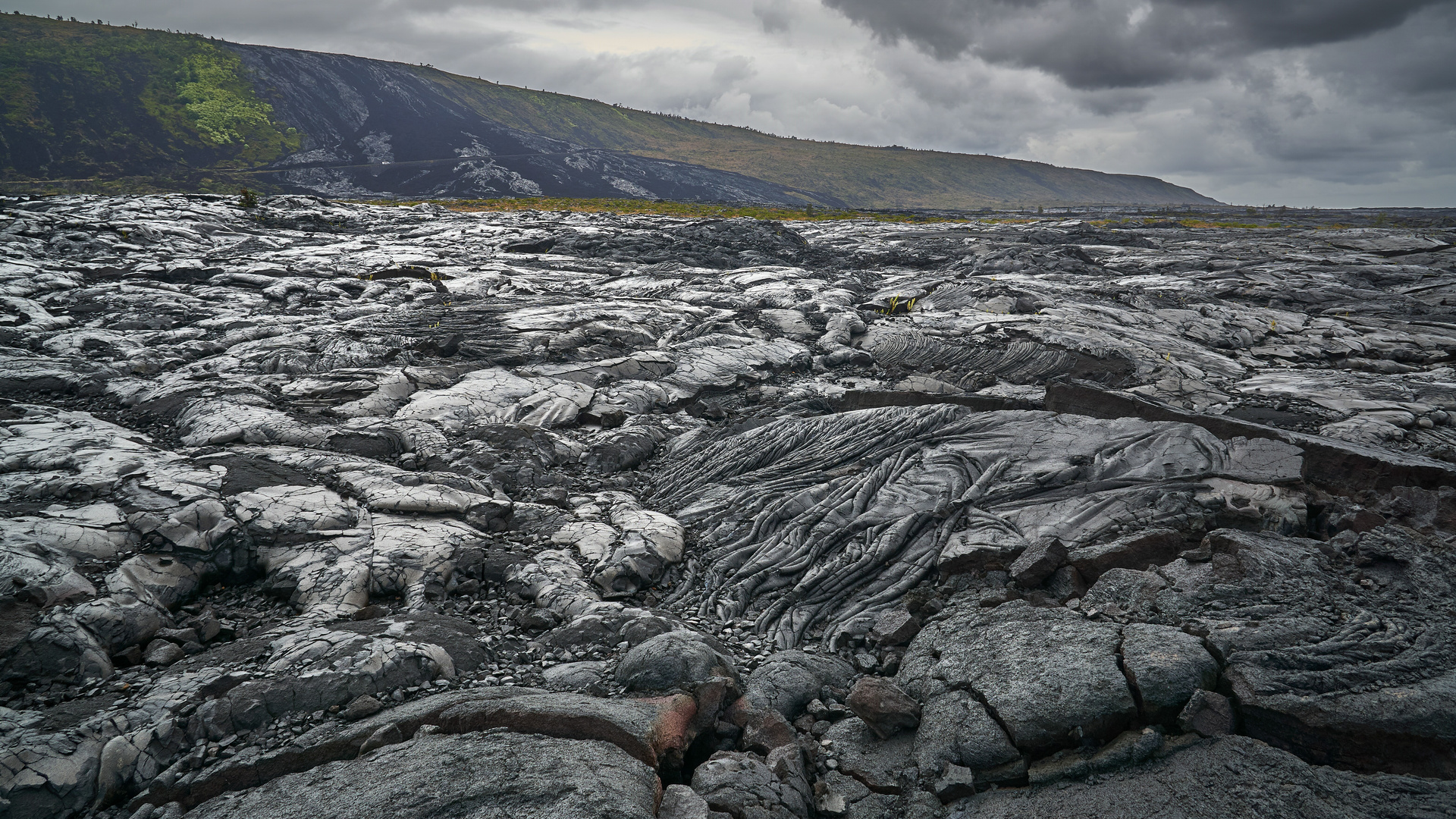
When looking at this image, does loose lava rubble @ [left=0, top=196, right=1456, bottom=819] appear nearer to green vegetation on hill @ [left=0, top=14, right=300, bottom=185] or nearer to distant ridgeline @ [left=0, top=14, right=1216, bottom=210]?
distant ridgeline @ [left=0, top=14, right=1216, bottom=210]

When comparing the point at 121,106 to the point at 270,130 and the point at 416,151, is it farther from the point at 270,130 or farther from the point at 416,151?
the point at 416,151

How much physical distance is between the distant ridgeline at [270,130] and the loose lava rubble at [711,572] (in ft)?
252

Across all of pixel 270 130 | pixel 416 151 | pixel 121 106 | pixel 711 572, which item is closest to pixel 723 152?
pixel 416 151

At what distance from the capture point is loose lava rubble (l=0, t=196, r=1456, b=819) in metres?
4.46

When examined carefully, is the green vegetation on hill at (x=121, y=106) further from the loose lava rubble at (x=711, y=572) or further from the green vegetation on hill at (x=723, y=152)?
the loose lava rubble at (x=711, y=572)

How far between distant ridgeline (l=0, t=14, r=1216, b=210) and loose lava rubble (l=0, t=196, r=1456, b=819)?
76898 millimetres

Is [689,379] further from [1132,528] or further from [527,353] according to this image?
[1132,528]

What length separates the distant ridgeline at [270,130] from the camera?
80812mm

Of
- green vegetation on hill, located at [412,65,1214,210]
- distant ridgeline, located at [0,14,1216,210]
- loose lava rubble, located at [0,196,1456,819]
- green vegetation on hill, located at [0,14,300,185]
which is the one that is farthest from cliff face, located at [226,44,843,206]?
loose lava rubble, located at [0,196,1456,819]

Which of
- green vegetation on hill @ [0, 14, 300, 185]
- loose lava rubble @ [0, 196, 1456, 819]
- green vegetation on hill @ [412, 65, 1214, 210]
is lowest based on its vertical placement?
loose lava rubble @ [0, 196, 1456, 819]

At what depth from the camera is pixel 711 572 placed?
340 inches

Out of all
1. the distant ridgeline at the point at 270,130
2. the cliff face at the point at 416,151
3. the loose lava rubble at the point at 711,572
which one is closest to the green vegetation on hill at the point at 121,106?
the distant ridgeline at the point at 270,130

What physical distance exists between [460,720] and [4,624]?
453cm

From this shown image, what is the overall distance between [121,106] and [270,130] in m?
18.0
